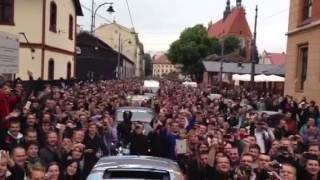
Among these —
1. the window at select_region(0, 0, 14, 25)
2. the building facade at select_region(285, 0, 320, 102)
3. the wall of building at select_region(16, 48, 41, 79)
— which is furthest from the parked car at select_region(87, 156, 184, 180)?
the window at select_region(0, 0, 14, 25)

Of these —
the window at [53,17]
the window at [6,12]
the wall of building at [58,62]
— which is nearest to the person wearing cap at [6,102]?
the window at [6,12]

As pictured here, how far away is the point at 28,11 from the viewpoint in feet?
106

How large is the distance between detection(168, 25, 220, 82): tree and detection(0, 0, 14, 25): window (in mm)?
69682

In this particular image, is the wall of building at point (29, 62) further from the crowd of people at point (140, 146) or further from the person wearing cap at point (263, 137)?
the person wearing cap at point (263, 137)

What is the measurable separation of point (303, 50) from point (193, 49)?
69.5 meters

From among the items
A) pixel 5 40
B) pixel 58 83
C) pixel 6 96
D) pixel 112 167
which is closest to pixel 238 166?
pixel 112 167

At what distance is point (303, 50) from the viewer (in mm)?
33406

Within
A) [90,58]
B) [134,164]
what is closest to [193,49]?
[90,58]

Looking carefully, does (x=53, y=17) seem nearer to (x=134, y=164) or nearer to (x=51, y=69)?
(x=51, y=69)

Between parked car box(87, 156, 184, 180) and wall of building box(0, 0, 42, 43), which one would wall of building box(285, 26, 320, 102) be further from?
parked car box(87, 156, 184, 180)

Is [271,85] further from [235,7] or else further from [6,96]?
[235,7]

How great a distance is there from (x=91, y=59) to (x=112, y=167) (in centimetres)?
6628

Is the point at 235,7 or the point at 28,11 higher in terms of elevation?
the point at 235,7

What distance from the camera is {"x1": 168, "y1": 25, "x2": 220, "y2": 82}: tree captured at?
335 ft
